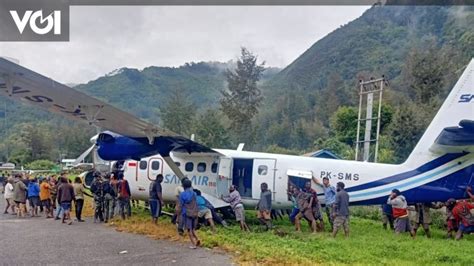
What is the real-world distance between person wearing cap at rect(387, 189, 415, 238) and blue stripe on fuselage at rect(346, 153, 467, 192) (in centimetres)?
78

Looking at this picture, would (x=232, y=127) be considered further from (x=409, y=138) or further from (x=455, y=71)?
(x=455, y=71)

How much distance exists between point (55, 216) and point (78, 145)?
207ft

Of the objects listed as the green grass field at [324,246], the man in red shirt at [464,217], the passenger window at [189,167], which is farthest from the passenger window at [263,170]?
the man in red shirt at [464,217]

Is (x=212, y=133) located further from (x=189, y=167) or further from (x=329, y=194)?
(x=329, y=194)

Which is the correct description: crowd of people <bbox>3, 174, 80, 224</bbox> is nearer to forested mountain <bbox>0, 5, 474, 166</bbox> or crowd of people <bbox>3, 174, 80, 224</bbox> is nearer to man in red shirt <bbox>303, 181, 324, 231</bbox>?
man in red shirt <bbox>303, 181, 324, 231</bbox>

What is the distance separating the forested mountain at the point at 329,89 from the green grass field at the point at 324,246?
22398 mm

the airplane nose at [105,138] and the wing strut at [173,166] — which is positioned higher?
the airplane nose at [105,138]

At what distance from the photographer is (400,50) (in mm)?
81500

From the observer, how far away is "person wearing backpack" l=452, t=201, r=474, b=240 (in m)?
12.4

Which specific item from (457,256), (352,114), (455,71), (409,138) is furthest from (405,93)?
(457,256)

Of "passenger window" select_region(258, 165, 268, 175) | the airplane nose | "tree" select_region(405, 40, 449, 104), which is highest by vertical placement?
"tree" select_region(405, 40, 449, 104)

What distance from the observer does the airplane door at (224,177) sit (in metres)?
14.9

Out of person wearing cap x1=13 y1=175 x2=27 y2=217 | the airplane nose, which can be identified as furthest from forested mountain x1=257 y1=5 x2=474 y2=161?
person wearing cap x1=13 y1=175 x2=27 y2=217

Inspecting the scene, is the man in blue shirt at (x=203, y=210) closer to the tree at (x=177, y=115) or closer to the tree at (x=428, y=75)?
the tree at (x=428, y=75)
